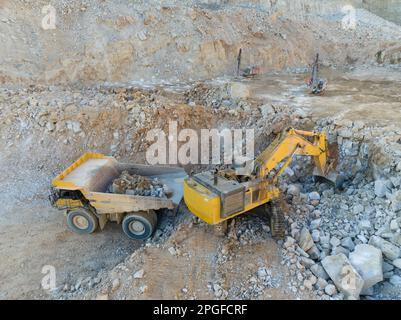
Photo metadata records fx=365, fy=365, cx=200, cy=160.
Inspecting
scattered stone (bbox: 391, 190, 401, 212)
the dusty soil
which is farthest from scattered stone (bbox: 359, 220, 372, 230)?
scattered stone (bbox: 391, 190, 401, 212)

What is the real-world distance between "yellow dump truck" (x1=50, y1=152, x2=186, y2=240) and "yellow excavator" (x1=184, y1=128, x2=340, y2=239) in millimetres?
1028

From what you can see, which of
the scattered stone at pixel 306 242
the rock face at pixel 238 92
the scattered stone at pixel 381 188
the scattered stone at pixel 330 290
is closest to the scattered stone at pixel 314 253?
the scattered stone at pixel 306 242

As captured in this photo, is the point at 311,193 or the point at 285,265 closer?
the point at 285,265

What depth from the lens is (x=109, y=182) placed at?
7273mm

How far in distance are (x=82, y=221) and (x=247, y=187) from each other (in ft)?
10.8

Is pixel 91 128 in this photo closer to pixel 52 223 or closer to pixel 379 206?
pixel 52 223

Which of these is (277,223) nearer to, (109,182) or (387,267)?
(387,267)

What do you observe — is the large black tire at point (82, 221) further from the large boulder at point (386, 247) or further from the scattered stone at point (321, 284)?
the large boulder at point (386, 247)

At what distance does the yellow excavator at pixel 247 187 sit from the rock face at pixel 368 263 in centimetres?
115
